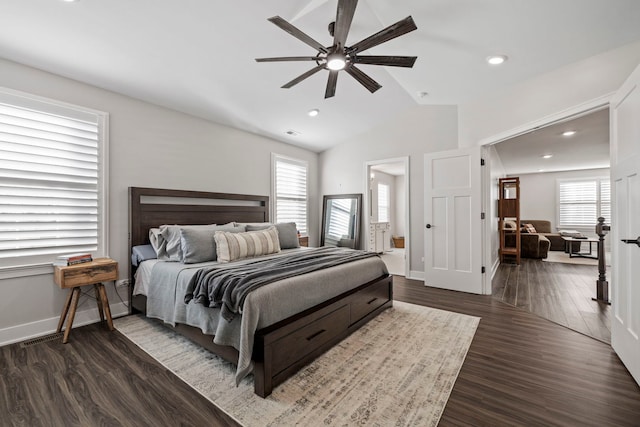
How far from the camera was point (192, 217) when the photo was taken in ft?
13.1

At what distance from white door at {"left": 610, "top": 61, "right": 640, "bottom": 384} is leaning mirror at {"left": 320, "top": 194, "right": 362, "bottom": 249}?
12.4 feet

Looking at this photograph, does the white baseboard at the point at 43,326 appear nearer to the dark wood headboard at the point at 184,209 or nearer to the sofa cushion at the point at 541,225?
the dark wood headboard at the point at 184,209

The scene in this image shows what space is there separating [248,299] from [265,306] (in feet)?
0.45

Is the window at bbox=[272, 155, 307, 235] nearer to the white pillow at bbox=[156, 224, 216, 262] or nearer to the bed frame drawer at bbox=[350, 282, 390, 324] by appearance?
the white pillow at bbox=[156, 224, 216, 262]

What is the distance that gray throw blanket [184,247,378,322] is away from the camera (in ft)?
6.55

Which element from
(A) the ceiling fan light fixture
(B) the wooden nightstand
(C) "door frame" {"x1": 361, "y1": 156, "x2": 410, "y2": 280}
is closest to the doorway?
(C) "door frame" {"x1": 361, "y1": 156, "x2": 410, "y2": 280}

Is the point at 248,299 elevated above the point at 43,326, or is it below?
above

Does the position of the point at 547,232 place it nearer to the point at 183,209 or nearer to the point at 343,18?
the point at 343,18

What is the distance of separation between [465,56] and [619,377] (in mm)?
3083

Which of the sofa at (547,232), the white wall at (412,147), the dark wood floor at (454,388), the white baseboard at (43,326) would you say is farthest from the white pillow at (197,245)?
the sofa at (547,232)

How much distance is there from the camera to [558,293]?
13.2 feet

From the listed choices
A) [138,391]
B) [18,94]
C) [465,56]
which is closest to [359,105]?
[465,56]

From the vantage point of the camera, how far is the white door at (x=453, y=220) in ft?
13.5

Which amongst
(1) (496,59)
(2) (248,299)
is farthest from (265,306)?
(1) (496,59)
